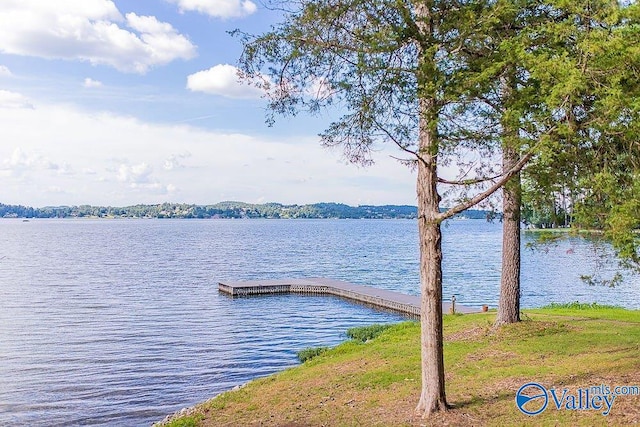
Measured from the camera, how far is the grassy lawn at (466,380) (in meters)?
8.42

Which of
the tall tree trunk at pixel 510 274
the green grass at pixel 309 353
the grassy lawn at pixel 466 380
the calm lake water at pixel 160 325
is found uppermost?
the tall tree trunk at pixel 510 274

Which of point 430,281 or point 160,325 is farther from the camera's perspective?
point 160,325

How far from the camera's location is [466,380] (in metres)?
10.4

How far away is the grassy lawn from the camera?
27.6ft

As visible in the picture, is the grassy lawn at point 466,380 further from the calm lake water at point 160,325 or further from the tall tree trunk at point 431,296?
the calm lake water at point 160,325

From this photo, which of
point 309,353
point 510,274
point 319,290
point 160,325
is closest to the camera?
point 510,274

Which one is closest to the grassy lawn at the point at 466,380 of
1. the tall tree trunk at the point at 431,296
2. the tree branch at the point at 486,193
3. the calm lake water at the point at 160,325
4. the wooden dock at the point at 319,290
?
the tall tree trunk at the point at 431,296

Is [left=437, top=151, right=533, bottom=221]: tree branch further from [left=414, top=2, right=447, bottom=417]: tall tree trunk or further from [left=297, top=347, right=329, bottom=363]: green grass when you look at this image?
[left=297, top=347, right=329, bottom=363]: green grass

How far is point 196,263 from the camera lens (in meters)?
63.6

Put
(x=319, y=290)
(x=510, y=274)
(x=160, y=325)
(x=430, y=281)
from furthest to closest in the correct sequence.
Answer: (x=319, y=290) < (x=160, y=325) < (x=510, y=274) < (x=430, y=281)

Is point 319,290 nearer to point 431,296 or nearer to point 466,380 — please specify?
point 466,380

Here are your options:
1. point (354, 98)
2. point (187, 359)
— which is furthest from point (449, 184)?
point (187, 359)

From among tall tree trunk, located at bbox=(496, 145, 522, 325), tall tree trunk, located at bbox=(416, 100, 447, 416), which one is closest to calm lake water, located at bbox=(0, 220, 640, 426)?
tall tree trunk, located at bbox=(416, 100, 447, 416)

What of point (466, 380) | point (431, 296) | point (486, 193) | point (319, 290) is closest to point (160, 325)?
point (319, 290)
